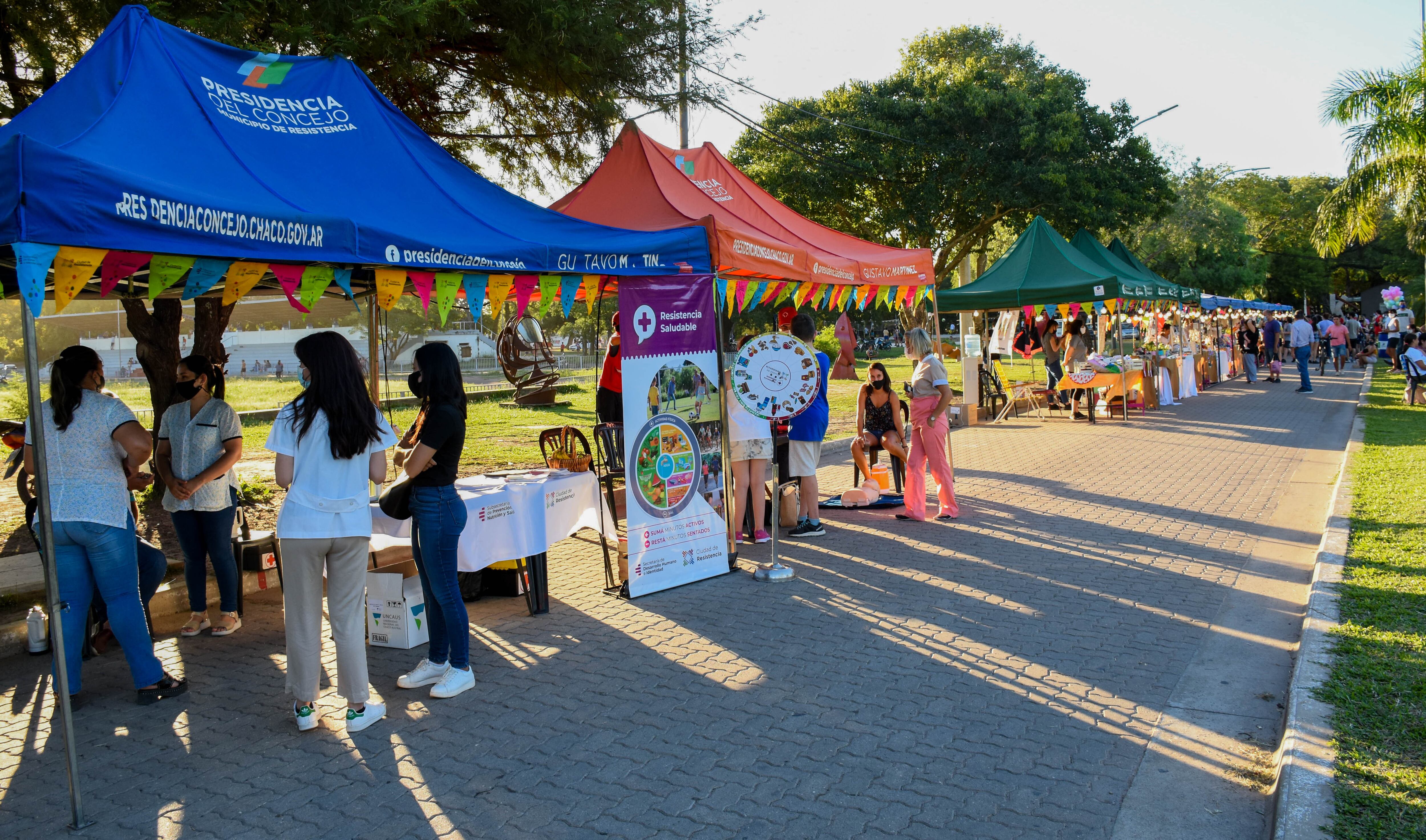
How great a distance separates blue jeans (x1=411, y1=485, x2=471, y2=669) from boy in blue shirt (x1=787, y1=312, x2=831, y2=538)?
388 cm

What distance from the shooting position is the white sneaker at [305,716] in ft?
14.5

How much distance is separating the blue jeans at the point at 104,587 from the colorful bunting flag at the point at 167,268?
1199 mm

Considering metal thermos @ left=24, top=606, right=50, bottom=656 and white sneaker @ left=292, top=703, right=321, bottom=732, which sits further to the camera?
metal thermos @ left=24, top=606, right=50, bottom=656

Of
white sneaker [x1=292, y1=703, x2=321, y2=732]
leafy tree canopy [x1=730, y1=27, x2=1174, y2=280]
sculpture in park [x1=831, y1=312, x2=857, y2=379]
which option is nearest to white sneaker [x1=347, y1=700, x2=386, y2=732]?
white sneaker [x1=292, y1=703, x2=321, y2=732]

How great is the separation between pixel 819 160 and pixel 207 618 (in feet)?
61.1

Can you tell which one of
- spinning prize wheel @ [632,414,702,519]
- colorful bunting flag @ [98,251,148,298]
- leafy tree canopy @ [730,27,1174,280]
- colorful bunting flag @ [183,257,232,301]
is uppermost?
leafy tree canopy @ [730,27,1174,280]

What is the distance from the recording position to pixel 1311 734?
402 cm

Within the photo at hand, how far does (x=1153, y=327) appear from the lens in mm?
23531

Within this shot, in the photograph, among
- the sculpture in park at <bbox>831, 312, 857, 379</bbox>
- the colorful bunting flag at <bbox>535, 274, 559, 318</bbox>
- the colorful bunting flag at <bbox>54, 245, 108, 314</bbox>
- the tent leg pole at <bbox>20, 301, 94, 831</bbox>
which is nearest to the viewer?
the tent leg pole at <bbox>20, 301, 94, 831</bbox>

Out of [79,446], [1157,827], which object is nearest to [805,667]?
[1157,827]

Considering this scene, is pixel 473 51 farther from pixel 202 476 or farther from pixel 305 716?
pixel 305 716

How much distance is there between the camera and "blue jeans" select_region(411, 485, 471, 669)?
4.70 m

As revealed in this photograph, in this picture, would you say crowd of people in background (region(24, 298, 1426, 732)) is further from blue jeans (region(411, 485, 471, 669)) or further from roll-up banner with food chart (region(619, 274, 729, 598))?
roll-up banner with food chart (region(619, 274, 729, 598))

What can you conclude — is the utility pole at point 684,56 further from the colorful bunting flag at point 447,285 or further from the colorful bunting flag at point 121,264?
the colorful bunting flag at point 121,264
